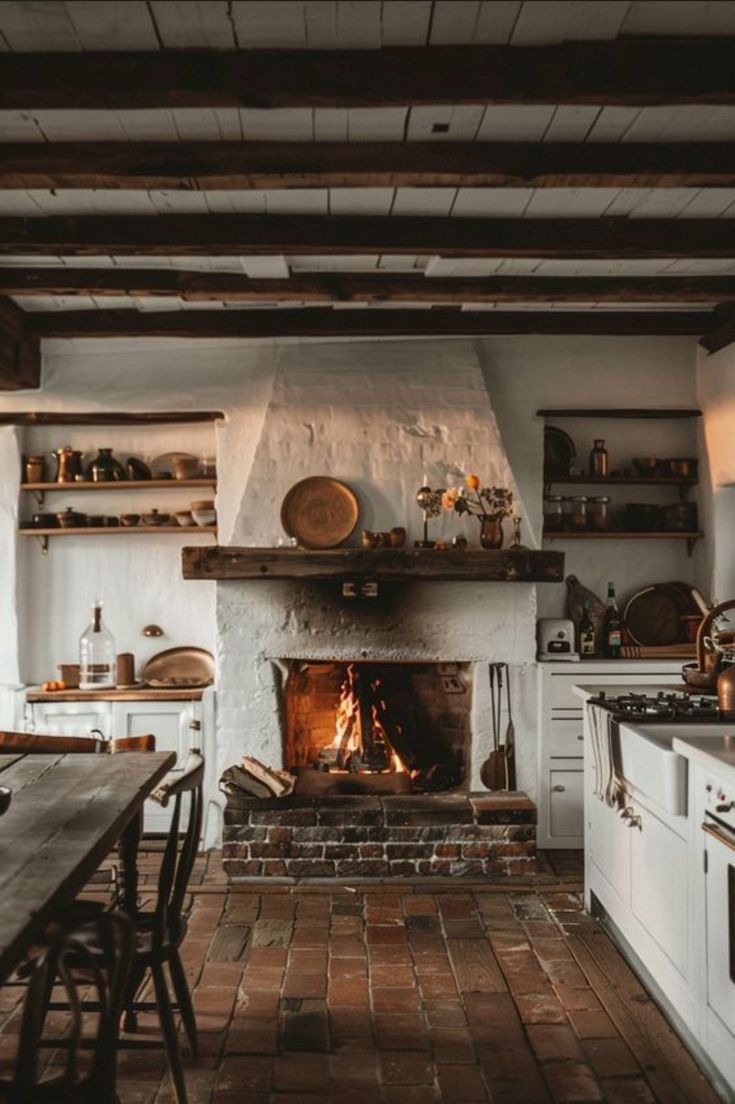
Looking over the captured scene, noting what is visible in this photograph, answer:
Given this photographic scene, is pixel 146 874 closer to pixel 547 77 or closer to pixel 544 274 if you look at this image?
pixel 544 274

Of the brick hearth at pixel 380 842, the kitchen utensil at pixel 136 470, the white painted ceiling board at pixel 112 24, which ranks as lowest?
the brick hearth at pixel 380 842

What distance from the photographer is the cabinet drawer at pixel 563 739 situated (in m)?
5.70

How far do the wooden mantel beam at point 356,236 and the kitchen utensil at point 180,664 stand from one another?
2850 mm

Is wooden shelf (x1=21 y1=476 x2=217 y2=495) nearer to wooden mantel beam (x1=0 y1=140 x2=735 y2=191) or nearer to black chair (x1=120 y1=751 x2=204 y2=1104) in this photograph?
wooden mantel beam (x1=0 y1=140 x2=735 y2=191)

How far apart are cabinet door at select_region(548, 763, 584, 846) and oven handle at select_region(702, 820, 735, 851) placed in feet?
8.75

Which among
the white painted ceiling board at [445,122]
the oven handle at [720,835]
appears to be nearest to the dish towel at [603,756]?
the oven handle at [720,835]

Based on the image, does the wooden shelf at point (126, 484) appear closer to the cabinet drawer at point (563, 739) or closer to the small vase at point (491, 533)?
the small vase at point (491, 533)

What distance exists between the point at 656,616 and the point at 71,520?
3.56m

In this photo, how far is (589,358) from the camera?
20.0 ft

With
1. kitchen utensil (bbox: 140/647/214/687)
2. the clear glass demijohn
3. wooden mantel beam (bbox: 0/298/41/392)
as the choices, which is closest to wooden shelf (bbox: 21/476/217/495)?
wooden mantel beam (bbox: 0/298/41/392)

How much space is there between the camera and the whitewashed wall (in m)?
5.79

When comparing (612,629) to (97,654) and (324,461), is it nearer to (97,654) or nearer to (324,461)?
(324,461)

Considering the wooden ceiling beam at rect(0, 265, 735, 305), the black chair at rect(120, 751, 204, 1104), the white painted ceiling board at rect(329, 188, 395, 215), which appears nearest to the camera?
the black chair at rect(120, 751, 204, 1104)

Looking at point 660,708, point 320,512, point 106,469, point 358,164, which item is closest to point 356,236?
point 358,164
